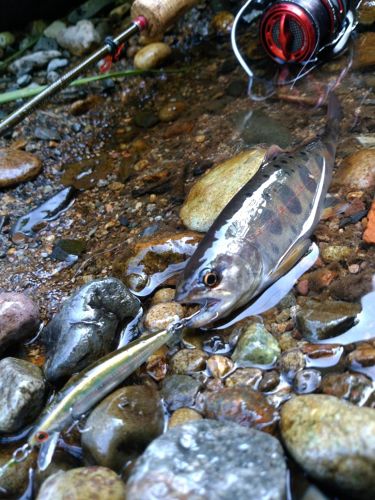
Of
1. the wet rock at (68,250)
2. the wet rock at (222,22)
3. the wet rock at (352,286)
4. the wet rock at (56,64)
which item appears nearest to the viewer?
the wet rock at (352,286)

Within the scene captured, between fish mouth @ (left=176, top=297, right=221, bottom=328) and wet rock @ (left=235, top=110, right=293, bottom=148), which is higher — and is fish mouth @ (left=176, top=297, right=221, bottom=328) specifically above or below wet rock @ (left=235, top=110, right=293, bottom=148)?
above

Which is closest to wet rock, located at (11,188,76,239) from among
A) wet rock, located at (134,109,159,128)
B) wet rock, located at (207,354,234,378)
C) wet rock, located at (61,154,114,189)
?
wet rock, located at (61,154,114,189)

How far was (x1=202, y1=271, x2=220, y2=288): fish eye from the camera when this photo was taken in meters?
3.47

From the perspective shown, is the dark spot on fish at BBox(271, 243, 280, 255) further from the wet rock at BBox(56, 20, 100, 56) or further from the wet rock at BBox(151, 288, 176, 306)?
the wet rock at BBox(56, 20, 100, 56)

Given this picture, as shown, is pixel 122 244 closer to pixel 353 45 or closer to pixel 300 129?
pixel 300 129

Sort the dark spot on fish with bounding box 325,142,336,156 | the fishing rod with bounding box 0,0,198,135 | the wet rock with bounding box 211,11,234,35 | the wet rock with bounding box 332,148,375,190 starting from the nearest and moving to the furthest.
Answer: the wet rock with bounding box 332,148,375,190 → the dark spot on fish with bounding box 325,142,336,156 → the fishing rod with bounding box 0,0,198,135 → the wet rock with bounding box 211,11,234,35

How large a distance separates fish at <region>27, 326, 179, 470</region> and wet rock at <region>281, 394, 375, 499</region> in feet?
3.16

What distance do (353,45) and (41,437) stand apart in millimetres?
4689

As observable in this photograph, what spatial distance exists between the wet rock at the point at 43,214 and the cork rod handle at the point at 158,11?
5.57ft

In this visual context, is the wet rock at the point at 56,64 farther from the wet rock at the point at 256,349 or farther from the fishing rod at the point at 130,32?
the wet rock at the point at 256,349

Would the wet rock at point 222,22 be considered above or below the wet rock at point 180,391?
above

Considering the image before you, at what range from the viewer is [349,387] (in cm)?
309

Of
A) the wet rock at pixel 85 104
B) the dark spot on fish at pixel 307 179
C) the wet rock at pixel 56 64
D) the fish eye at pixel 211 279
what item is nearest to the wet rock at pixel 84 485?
the fish eye at pixel 211 279

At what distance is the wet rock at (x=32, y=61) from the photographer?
6896mm
